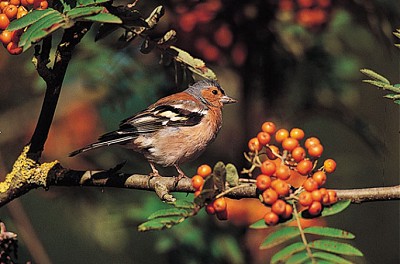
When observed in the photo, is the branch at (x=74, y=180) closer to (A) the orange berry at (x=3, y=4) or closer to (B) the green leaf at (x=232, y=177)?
(B) the green leaf at (x=232, y=177)

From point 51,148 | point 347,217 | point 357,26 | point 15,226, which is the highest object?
point 357,26

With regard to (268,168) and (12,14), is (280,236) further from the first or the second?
(12,14)

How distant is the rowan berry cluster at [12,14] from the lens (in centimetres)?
220

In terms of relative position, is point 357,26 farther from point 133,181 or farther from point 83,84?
point 133,181

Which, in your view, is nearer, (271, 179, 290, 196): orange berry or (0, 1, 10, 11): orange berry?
(271, 179, 290, 196): orange berry

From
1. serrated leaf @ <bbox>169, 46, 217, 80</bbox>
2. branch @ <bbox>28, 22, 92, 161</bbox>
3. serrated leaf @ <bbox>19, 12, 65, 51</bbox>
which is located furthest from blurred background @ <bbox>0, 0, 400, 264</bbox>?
serrated leaf @ <bbox>19, 12, 65, 51</bbox>

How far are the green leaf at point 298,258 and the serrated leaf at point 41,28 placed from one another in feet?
2.48

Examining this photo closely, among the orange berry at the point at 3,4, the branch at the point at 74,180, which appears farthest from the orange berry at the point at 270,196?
the orange berry at the point at 3,4

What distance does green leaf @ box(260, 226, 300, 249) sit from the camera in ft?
5.94

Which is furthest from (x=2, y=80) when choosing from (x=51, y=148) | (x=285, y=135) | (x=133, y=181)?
(x=285, y=135)

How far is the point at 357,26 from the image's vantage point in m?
4.14

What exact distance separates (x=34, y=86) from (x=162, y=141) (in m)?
0.68

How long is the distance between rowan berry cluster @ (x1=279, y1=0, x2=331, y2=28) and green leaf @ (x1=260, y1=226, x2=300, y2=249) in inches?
87.1

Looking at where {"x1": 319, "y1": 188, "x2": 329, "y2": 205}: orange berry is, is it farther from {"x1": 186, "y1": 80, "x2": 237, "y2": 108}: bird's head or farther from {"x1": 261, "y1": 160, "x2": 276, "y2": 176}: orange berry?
{"x1": 186, "y1": 80, "x2": 237, "y2": 108}: bird's head
